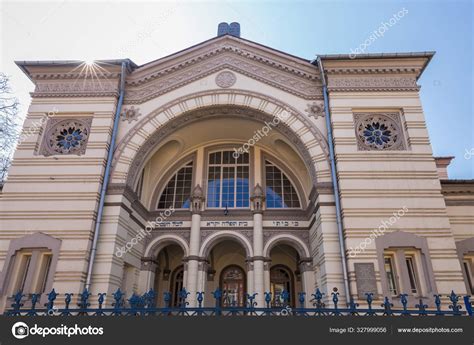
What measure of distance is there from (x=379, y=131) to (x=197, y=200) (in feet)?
28.1

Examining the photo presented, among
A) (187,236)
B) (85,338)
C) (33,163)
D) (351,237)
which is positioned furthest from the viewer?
(187,236)

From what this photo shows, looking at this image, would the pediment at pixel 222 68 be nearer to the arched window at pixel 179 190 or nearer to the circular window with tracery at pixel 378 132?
the circular window with tracery at pixel 378 132

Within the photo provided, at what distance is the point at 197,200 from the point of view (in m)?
15.6

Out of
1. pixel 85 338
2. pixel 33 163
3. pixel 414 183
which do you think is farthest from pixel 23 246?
pixel 414 183

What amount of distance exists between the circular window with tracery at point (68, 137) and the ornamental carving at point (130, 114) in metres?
1.47

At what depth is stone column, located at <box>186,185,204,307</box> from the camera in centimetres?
1395

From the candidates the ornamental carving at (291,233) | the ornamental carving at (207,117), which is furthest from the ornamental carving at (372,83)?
the ornamental carving at (291,233)

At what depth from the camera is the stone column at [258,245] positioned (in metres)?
13.7

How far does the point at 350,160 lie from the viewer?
12.4 meters

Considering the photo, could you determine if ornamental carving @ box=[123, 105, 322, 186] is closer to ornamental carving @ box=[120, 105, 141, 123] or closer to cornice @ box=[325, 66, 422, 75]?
ornamental carving @ box=[120, 105, 141, 123]

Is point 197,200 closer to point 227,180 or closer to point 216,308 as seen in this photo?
point 227,180

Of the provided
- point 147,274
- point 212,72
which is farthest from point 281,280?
point 212,72

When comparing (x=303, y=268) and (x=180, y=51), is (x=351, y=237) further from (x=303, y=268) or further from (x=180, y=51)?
(x=180, y=51)

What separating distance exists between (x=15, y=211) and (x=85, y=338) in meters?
9.37
